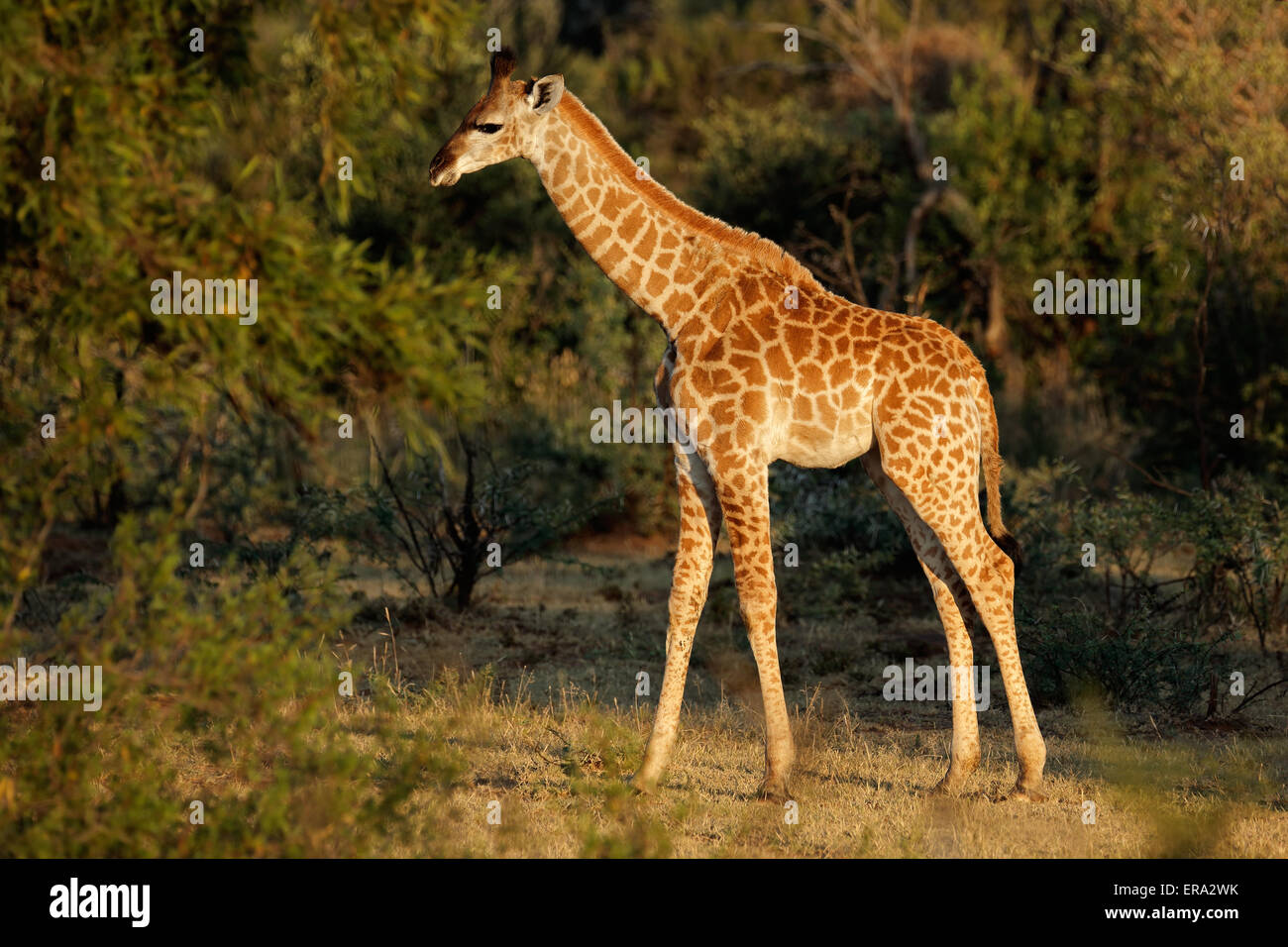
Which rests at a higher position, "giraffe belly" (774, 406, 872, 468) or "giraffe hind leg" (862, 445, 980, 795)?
"giraffe belly" (774, 406, 872, 468)

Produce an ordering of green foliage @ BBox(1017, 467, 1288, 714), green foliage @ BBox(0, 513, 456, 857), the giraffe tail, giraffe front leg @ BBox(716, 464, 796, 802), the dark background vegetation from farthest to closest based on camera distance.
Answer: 1. green foliage @ BBox(1017, 467, 1288, 714)
2. the giraffe tail
3. giraffe front leg @ BBox(716, 464, 796, 802)
4. the dark background vegetation
5. green foliage @ BBox(0, 513, 456, 857)

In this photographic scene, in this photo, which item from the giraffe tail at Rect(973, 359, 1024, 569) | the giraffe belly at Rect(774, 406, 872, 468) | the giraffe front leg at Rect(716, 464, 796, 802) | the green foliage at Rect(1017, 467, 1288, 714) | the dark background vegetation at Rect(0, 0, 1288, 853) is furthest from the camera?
the green foliage at Rect(1017, 467, 1288, 714)

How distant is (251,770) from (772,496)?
7.12 m

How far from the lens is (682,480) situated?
7.22 metres

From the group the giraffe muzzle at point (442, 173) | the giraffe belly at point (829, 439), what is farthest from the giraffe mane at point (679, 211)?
the giraffe belly at point (829, 439)

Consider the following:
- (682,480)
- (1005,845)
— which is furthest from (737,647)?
(1005,845)

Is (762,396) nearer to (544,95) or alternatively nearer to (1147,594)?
(544,95)

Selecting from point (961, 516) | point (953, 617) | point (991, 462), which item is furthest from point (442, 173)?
point (953, 617)

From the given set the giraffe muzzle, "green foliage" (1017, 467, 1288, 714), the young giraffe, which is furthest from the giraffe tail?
the giraffe muzzle

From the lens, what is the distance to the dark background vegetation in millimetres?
5738

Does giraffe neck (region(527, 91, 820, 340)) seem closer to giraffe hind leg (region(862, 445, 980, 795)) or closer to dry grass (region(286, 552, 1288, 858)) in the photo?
giraffe hind leg (region(862, 445, 980, 795))

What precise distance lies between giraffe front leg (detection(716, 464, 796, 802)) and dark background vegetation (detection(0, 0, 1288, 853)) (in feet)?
4.45

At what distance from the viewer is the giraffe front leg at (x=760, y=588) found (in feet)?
22.8
